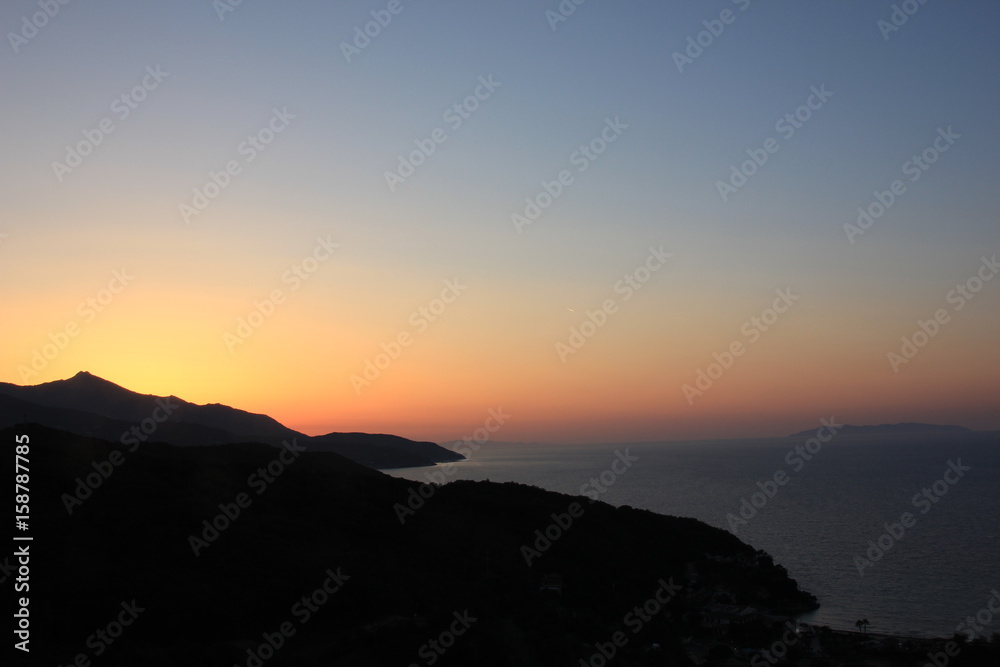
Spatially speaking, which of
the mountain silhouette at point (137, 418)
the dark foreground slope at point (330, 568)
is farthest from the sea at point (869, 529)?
the mountain silhouette at point (137, 418)

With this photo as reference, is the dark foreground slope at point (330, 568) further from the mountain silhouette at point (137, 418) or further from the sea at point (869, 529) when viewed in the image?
the mountain silhouette at point (137, 418)

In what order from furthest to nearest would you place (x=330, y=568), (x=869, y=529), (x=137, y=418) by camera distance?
(x=137, y=418)
(x=869, y=529)
(x=330, y=568)

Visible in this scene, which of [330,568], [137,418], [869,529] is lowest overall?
[137,418]

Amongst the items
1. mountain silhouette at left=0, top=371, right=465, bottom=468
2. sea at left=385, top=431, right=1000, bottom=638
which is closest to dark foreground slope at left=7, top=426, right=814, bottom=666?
sea at left=385, top=431, right=1000, bottom=638

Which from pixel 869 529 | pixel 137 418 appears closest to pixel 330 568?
pixel 869 529

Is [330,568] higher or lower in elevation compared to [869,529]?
lower

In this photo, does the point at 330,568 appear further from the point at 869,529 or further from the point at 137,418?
the point at 137,418

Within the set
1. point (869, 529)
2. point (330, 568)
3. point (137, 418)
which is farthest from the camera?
point (137, 418)
